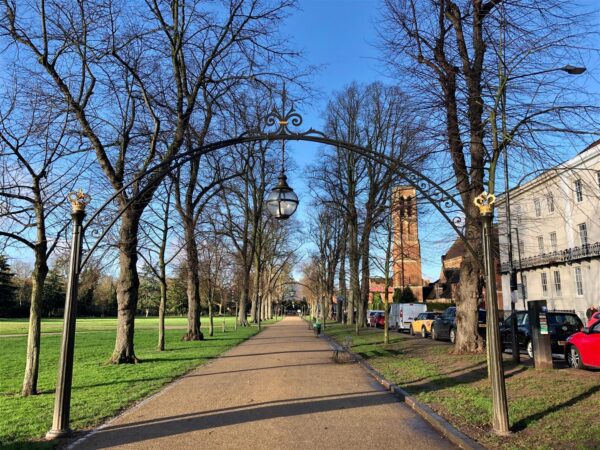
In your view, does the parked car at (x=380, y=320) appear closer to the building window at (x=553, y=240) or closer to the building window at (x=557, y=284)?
the building window at (x=557, y=284)

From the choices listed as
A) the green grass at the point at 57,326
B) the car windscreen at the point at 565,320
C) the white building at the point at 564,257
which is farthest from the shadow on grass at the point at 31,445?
the white building at the point at 564,257

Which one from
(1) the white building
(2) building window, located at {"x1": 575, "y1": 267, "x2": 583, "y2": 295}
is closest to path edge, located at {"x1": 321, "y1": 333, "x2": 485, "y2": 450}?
(1) the white building

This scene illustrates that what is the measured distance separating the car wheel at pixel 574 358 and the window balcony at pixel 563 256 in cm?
2141

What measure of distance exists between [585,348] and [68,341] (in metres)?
11.2

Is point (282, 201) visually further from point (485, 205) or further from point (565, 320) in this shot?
point (565, 320)

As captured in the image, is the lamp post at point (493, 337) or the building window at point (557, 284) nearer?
the lamp post at point (493, 337)

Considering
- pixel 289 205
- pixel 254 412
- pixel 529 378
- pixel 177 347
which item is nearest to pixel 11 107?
pixel 289 205

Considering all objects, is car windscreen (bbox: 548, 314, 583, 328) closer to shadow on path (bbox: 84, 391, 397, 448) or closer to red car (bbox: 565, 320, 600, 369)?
red car (bbox: 565, 320, 600, 369)

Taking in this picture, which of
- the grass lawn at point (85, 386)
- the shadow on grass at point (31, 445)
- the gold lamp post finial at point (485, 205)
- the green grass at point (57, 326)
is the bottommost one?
the green grass at point (57, 326)

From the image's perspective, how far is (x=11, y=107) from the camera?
9.98m

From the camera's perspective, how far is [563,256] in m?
40.4

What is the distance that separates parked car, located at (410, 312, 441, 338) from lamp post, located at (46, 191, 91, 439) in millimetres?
21588

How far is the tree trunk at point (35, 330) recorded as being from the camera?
9.58 meters

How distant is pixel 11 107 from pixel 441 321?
20112 mm
